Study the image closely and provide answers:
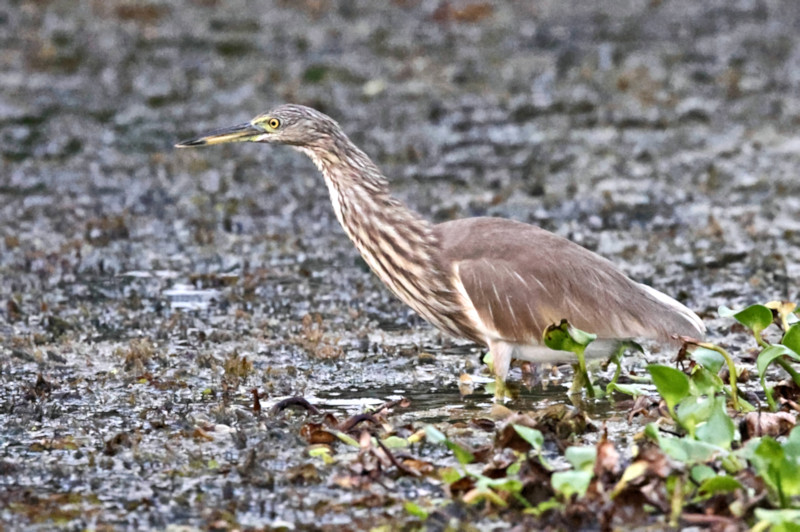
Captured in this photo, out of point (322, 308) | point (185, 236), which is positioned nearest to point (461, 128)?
point (185, 236)

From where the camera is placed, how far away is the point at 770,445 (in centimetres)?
490

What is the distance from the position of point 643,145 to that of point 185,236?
5441 millimetres

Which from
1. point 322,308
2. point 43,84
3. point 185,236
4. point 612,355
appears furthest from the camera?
point 43,84

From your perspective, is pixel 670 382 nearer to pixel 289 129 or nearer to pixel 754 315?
pixel 754 315

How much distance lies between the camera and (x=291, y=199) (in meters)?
12.1

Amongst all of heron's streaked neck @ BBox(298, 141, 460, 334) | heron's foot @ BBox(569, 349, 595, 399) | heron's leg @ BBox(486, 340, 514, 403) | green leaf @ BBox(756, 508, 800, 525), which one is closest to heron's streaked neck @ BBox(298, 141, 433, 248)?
heron's streaked neck @ BBox(298, 141, 460, 334)

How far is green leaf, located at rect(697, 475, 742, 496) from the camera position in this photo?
4914mm

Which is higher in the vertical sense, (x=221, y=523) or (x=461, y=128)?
(x=461, y=128)

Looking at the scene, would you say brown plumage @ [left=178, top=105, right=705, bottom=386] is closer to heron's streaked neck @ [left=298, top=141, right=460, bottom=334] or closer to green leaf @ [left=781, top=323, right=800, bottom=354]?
heron's streaked neck @ [left=298, top=141, right=460, bottom=334]

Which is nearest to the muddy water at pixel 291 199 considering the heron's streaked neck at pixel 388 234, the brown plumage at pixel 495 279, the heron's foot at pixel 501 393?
the heron's foot at pixel 501 393

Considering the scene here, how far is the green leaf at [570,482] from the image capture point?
4.82 m

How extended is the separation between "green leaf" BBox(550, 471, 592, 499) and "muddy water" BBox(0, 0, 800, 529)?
75cm

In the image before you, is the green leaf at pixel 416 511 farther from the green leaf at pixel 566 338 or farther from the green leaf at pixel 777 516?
the green leaf at pixel 566 338

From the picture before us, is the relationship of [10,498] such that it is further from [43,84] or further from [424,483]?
[43,84]
